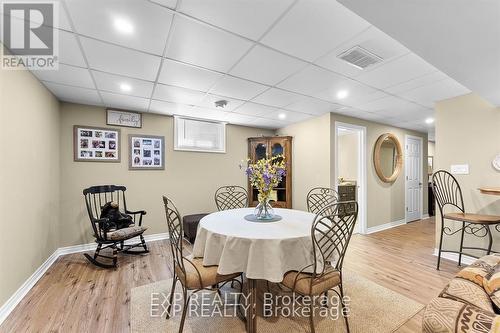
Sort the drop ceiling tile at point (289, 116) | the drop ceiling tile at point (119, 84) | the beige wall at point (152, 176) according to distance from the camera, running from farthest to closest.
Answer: the drop ceiling tile at point (289, 116) → the beige wall at point (152, 176) → the drop ceiling tile at point (119, 84)

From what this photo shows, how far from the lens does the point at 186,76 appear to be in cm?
247

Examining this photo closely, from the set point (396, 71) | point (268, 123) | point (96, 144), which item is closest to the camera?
point (396, 71)

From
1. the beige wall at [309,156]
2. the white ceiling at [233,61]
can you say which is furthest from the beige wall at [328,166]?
the white ceiling at [233,61]

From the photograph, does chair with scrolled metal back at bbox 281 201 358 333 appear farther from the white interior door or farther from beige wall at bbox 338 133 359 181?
the white interior door

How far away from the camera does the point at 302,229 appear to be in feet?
5.90

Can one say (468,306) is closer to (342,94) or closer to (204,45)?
(204,45)

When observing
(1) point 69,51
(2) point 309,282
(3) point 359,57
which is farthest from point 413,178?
(1) point 69,51

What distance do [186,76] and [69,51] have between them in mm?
1058

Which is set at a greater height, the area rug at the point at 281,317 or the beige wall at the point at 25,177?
the beige wall at the point at 25,177

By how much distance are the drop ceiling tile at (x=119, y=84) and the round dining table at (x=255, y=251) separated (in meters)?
2.02

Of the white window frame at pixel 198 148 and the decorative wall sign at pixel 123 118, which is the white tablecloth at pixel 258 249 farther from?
the decorative wall sign at pixel 123 118

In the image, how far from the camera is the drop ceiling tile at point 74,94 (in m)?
2.75

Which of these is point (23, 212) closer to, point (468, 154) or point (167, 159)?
point (167, 159)

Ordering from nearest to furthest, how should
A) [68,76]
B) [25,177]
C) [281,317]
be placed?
[281,317] < [25,177] < [68,76]
